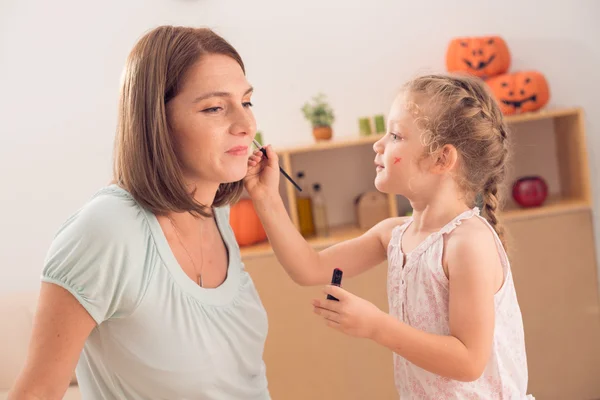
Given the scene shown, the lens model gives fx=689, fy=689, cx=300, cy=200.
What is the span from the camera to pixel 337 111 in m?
3.26

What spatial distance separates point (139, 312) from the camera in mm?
1243

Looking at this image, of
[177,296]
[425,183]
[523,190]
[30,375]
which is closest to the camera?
[30,375]

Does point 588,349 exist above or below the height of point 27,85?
below

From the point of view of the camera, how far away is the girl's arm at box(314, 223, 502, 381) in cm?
131

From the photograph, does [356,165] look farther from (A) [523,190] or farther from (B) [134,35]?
(B) [134,35]

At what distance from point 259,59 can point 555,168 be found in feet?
5.00

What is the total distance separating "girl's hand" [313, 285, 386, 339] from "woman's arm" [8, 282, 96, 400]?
0.44 metres

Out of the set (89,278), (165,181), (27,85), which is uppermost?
(27,85)

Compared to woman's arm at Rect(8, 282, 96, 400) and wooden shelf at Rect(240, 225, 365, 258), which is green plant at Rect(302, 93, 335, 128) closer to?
wooden shelf at Rect(240, 225, 365, 258)

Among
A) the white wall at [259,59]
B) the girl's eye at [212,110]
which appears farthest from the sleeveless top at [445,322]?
the white wall at [259,59]

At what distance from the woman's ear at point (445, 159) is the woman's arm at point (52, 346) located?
813 mm

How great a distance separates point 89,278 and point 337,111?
222 centimetres

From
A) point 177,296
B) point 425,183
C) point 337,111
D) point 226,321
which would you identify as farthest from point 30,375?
point 337,111

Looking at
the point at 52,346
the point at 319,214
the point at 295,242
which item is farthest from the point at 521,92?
the point at 52,346
